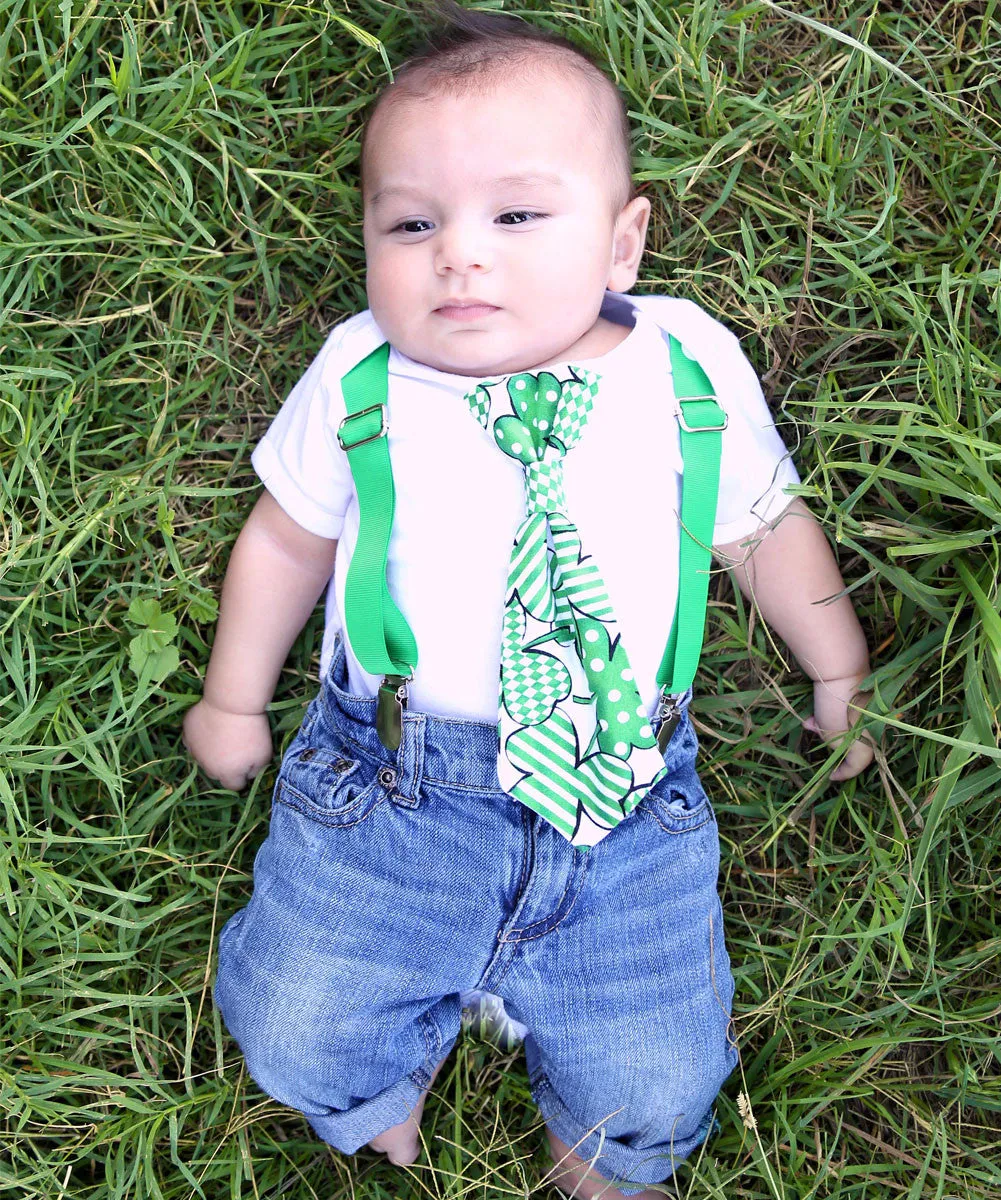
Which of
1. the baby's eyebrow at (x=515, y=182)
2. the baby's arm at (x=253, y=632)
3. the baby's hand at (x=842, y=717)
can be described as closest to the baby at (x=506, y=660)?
the baby's eyebrow at (x=515, y=182)

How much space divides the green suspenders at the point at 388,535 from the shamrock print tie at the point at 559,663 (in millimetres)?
187

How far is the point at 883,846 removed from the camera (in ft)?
7.69

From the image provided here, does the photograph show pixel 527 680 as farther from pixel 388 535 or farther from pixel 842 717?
pixel 842 717

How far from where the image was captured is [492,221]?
198cm

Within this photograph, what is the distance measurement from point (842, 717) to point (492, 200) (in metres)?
1.24

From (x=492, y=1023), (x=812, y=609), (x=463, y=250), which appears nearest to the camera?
(x=463, y=250)

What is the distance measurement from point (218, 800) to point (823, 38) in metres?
2.07

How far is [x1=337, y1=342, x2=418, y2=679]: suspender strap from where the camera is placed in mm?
2104

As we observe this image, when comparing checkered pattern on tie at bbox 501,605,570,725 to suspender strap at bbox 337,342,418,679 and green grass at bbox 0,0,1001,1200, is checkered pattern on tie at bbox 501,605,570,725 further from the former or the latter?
green grass at bbox 0,0,1001,1200

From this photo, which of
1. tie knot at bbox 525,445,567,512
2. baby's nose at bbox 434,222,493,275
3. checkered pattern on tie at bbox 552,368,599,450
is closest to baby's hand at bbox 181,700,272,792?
tie knot at bbox 525,445,567,512

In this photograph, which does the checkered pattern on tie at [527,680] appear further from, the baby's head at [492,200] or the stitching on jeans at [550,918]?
the baby's head at [492,200]

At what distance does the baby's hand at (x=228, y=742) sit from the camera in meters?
2.38

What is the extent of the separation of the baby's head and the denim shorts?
72 centimetres

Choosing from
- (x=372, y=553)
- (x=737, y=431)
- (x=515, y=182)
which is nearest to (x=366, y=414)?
(x=372, y=553)
